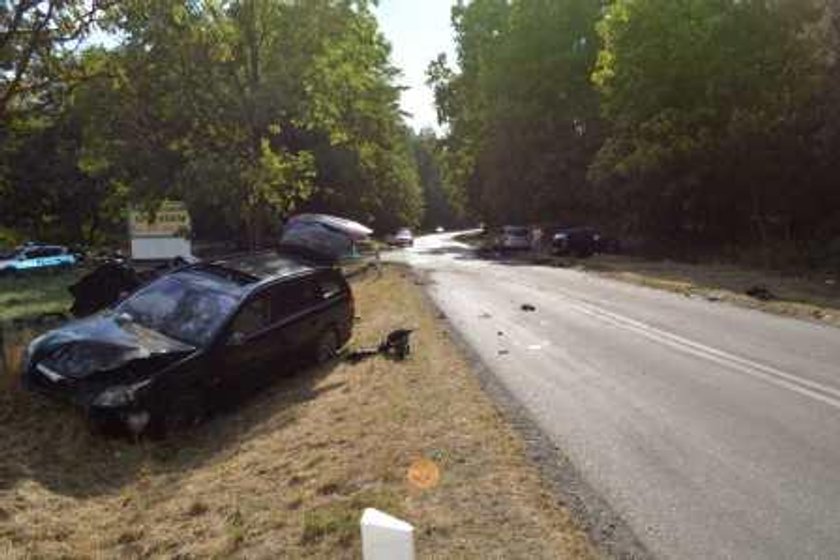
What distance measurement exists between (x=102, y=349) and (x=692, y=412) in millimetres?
6388

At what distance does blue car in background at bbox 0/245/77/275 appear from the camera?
152 ft

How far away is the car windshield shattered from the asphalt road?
3.73 metres

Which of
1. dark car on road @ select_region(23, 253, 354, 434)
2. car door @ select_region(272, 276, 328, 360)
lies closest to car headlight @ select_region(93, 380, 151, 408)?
dark car on road @ select_region(23, 253, 354, 434)

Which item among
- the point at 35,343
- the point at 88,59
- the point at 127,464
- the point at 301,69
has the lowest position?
the point at 127,464

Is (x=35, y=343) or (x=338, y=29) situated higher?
(x=338, y=29)

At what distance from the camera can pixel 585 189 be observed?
2032 inches

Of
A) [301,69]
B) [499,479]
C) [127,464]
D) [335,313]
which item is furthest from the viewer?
[301,69]

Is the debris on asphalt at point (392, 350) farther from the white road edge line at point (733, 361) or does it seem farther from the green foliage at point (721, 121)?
the green foliage at point (721, 121)

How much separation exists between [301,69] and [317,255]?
9923 millimetres

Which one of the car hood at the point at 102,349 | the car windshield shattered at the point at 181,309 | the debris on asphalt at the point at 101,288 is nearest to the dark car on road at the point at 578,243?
the debris on asphalt at the point at 101,288

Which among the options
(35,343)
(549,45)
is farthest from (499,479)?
(549,45)

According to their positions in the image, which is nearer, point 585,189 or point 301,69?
point 301,69

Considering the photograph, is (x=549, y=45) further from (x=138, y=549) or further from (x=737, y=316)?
(x=138, y=549)

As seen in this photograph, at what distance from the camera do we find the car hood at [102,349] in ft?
31.3
